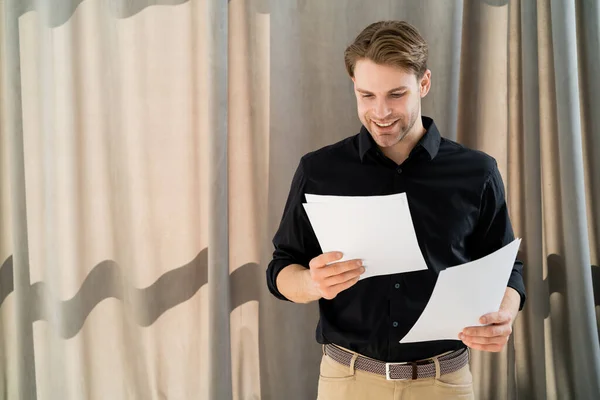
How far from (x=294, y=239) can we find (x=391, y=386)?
0.43 metres

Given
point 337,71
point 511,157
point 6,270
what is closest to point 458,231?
point 511,157

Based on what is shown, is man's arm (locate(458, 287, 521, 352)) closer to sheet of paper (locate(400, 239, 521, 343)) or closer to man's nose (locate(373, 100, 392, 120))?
sheet of paper (locate(400, 239, 521, 343))

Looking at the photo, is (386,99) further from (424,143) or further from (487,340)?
(487,340)

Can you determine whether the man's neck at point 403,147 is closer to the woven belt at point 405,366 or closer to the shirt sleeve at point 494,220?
the shirt sleeve at point 494,220

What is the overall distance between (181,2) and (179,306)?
1.06m

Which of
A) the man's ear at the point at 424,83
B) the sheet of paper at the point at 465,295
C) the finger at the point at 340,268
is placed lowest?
the sheet of paper at the point at 465,295

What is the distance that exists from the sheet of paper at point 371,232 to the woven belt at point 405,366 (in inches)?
10.8

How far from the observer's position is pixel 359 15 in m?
1.81

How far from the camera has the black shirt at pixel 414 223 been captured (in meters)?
1.31

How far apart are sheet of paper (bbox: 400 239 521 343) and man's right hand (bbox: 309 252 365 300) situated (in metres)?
0.17

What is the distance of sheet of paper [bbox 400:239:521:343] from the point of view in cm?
110

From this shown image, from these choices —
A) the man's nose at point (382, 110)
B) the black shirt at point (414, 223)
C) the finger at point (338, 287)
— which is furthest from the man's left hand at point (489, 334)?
the man's nose at point (382, 110)

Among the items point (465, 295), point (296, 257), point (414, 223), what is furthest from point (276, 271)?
point (465, 295)

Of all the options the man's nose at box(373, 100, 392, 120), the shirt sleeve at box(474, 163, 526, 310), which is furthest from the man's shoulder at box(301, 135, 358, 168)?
the shirt sleeve at box(474, 163, 526, 310)
